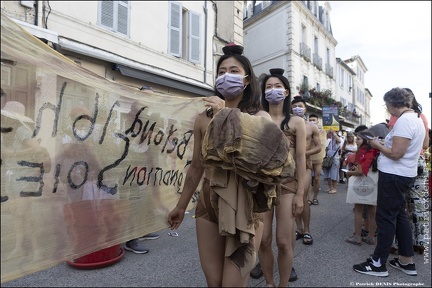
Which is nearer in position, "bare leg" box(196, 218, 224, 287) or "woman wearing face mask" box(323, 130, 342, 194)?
"bare leg" box(196, 218, 224, 287)

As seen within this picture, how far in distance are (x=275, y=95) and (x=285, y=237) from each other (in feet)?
4.07

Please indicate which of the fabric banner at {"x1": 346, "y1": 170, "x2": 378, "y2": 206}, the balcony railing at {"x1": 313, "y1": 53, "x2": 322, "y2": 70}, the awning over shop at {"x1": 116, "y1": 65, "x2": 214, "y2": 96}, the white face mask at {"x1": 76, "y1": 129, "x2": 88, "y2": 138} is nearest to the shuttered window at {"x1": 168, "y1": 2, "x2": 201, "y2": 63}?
the awning over shop at {"x1": 116, "y1": 65, "x2": 214, "y2": 96}

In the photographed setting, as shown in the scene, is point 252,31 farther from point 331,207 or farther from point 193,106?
point 193,106

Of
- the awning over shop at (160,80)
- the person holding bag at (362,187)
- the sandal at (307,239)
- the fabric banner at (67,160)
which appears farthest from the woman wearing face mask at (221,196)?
the awning over shop at (160,80)

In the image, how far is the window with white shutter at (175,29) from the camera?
9.98 metres

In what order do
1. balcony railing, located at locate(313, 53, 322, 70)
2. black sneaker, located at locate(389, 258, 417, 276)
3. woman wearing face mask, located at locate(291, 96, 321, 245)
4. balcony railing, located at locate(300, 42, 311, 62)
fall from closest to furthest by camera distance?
black sneaker, located at locate(389, 258, 417, 276) < woman wearing face mask, located at locate(291, 96, 321, 245) < balcony railing, located at locate(300, 42, 311, 62) < balcony railing, located at locate(313, 53, 322, 70)

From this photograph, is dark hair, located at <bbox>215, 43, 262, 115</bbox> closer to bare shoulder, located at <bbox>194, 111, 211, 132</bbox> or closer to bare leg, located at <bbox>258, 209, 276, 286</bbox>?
bare shoulder, located at <bbox>194, 111, 211, 132</bbox>

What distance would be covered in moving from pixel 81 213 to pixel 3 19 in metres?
1.13

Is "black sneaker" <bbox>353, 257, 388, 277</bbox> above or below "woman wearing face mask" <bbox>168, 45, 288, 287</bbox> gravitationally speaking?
below

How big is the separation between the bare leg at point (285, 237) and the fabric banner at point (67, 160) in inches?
38.6

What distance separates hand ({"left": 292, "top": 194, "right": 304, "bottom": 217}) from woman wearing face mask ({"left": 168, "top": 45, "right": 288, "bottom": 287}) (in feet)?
2.68

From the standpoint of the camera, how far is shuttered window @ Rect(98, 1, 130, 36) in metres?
8.08

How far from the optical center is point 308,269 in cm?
312

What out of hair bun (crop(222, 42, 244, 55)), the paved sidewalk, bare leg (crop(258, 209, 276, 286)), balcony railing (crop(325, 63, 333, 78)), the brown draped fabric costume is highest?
balcony railing (crop(325, 63, 333, 78))
